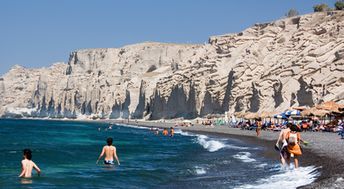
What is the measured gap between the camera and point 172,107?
10256cm

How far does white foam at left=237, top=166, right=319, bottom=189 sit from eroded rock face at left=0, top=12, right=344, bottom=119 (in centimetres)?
3777

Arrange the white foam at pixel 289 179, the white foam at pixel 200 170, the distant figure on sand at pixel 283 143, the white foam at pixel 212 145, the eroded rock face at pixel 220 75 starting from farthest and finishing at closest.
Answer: the eroded rock face at pixel 220 75, the white foam at pixel 212 145, the white foam at pixel 200 170, the distant figure on sand at pixel 283 143, the white foam at pixel 289 179

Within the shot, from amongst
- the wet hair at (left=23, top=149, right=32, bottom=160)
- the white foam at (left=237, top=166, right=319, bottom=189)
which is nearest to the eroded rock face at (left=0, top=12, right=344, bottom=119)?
the white foam at (left=237, top=166, right=319, bottom=189)

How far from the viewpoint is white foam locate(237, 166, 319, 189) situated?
13.0 meters

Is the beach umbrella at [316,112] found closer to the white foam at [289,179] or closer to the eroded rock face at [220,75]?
the eroded rock face at [220,75]

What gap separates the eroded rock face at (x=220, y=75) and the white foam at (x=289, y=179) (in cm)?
3777

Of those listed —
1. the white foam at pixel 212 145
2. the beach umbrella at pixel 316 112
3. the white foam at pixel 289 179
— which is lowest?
the white foam at pixel 289 179

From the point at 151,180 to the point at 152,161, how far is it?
23.8 ft

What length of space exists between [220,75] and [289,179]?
73.4 m

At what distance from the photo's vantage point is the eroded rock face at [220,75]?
66.8 m

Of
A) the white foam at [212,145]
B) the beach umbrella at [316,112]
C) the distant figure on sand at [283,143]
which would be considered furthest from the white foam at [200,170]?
the beach umbrella at [316,112]

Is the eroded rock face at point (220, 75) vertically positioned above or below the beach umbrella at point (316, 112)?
above

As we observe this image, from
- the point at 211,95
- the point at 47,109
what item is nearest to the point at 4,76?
the point at 47,109

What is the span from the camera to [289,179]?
1396 centimetres
